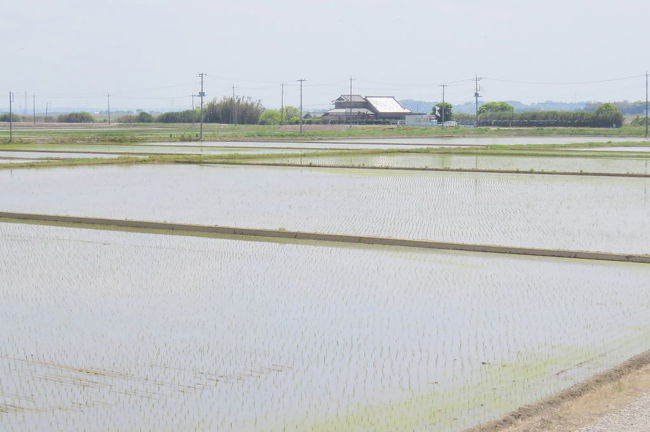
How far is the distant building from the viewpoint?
78.5 metres

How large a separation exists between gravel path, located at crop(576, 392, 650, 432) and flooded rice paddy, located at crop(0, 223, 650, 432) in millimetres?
453

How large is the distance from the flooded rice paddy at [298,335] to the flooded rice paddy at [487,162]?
11.5 m

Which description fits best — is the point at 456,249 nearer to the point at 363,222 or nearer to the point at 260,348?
the point at 363,222

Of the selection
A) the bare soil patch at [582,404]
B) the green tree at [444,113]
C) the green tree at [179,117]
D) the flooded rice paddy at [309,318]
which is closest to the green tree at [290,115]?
the green tree at [179,117]

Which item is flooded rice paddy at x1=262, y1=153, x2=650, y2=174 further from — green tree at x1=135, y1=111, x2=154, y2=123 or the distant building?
green tree at x1=135, y1=111, x2=154, y2=123

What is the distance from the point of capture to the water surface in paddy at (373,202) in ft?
33.8

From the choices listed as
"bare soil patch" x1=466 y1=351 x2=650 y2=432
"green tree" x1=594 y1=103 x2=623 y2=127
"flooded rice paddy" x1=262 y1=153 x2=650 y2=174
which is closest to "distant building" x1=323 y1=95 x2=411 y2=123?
"green tree" x1=594 y1=103 x2=623 y2=127

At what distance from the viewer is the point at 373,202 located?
43.2ft

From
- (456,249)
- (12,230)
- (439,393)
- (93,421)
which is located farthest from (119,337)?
(12,230)

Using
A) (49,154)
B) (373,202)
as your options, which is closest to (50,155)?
(49,154)

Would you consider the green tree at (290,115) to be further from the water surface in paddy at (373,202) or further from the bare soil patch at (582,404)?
the bare soil patch at (582,404)

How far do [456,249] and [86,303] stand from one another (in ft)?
12.7

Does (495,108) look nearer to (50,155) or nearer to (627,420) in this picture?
(50,155)

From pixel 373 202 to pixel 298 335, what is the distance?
7.48m
